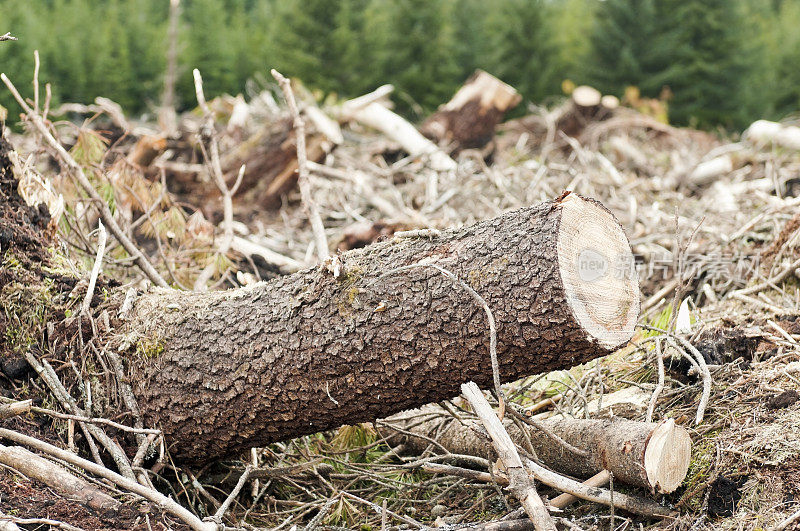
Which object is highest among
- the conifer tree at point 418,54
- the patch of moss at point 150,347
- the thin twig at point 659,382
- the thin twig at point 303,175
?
the thin twig at point 303,175

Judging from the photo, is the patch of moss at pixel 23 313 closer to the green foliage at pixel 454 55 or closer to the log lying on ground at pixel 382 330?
the log lying on ground at pixel 382 330

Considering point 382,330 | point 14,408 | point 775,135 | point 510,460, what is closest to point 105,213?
point 14,408

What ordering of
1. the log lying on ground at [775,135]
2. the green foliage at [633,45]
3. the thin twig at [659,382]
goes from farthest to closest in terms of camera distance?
the green foliage at [633,45] < the log lying on ground at [775,135] < the thin twig at [659,382]

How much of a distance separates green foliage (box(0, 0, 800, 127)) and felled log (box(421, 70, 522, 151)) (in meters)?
7.22

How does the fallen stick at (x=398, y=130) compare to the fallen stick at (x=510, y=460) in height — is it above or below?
below

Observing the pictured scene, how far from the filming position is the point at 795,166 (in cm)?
661

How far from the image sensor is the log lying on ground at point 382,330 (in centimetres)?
206

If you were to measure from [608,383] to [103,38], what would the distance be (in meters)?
15.3

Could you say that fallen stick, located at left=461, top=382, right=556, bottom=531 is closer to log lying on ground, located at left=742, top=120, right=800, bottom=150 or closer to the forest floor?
the forest floor

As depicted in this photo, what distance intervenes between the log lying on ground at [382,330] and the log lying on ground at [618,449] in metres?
0.36

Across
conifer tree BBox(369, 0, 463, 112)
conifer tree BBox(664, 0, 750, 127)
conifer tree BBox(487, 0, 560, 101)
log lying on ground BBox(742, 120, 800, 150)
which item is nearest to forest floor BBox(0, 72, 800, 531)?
log lying on ground BBox(742, 120, 800, 150)

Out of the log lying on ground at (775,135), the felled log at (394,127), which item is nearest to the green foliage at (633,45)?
the log lying on ground at (775,135)

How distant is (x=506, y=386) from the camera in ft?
11.0

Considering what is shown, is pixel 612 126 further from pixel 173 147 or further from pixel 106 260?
pixel 106 260
